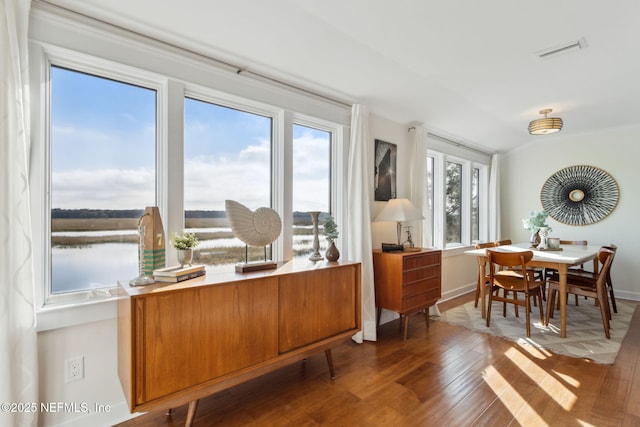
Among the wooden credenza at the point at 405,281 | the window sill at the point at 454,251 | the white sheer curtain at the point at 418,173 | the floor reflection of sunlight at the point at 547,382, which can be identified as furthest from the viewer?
the window sill at the point at 454,251

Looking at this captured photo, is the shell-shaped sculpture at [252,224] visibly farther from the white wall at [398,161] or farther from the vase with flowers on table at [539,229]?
the vase with flowers on table at [539,229]

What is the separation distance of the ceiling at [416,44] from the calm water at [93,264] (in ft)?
4.44

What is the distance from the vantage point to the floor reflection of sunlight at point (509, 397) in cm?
189

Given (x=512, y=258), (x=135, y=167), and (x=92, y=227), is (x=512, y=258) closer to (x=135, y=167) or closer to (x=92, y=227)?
(x=135, y=167)

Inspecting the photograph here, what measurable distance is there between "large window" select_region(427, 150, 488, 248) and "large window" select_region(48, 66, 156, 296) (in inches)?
134

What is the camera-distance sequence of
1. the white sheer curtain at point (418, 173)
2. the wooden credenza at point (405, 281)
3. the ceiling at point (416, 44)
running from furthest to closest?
1. the white sheer curtain at point (418, 173)
2. the wooden credenza at point (405, 281)
3. the ceiling at point (416, 44)

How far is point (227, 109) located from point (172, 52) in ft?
1.76

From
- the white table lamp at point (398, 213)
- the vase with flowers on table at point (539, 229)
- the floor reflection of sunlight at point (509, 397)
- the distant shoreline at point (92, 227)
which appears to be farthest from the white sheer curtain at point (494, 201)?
the distant shoreline at point (92, 227)

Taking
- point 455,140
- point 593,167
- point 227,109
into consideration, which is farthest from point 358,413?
point 593,167

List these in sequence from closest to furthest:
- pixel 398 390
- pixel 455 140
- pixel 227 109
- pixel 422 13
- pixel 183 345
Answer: pixel 183 345 < pixel 422 13 < pixel 398 390 < pixel 227 109 < pixel 455 140

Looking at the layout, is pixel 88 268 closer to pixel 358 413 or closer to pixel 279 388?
pixel 279 388

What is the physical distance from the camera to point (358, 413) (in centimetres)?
196

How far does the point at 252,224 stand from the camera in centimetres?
219

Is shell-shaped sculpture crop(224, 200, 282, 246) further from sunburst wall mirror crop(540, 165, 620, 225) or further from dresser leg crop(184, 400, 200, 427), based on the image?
sunburst wall mirror crop(540, 165, 620, 225)
